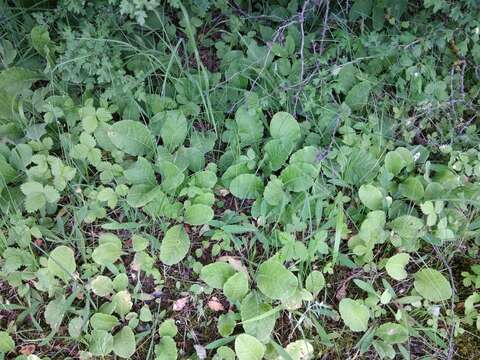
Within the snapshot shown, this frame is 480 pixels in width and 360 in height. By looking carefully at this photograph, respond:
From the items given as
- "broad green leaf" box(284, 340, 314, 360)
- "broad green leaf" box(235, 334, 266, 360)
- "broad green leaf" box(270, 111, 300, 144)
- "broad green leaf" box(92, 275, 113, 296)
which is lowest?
"broad green leaf" box(284, 340, 314, 360)

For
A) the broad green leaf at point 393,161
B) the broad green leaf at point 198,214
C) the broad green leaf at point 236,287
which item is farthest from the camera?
the broad green leaf at point 393,161

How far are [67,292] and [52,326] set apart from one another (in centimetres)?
14

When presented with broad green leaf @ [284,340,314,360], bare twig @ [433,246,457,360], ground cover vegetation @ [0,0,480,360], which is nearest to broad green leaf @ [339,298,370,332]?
ground cover vegetation @ [0,0,480,360]

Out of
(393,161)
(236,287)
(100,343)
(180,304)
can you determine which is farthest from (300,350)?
(393,161)

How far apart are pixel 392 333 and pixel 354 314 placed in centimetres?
15

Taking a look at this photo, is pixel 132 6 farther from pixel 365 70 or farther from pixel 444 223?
pixel 444 223

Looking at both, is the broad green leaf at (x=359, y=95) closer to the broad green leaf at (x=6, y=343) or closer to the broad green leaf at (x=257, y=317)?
the broad green leaf at (x=257, y=317)

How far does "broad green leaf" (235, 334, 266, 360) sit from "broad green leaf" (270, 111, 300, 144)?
812mm

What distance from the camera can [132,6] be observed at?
178 cm

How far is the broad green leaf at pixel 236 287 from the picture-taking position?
6.09ft

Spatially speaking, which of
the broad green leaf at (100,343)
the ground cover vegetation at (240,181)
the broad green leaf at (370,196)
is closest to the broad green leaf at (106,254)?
the ground cover vegetation at (240,181)

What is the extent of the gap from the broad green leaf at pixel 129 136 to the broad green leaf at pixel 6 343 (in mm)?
813

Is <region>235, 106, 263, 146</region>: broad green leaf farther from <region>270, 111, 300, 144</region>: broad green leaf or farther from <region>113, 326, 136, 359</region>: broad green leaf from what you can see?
<region>113, 326, 136, 359</region>: broad green leaf

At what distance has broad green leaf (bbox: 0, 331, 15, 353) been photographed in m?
1.80
